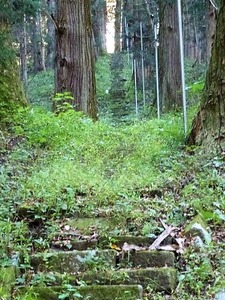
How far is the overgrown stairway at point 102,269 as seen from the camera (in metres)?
2.41

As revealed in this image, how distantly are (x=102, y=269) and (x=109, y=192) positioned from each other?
1153mm

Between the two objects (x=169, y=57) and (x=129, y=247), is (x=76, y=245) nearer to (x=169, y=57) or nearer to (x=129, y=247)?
(x=129, y=247)

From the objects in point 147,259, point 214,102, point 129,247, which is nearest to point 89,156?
point 214,102

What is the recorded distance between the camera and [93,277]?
2.61 m

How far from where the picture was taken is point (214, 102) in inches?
196

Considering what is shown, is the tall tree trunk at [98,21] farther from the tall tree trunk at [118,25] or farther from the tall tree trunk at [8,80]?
the tall tree trunk at [8,80]

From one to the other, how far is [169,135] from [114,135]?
2.66 ft

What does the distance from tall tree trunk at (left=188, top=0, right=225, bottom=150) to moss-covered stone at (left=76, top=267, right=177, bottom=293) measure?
2.39m

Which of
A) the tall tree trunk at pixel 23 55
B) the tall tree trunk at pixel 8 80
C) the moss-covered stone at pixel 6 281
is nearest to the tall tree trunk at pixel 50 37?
the tall tree trunk at pixel 23 55

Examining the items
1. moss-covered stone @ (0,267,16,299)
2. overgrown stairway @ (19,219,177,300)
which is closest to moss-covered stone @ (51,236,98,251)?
overgrown stairway @ (19,219,177,300)

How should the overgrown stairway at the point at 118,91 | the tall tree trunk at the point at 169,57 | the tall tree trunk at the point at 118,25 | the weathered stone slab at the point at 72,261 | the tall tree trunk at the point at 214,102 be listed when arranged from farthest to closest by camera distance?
the tall tree trunk at the point at 118,25 < the overgrown stairway at the point at 118,91 < the tall tree trunk at the point at 169,57 < the tall tree trunk at the point at 214,102 < the weathered stone slab at the point at 72,261

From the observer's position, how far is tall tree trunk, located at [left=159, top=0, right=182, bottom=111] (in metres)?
10.6

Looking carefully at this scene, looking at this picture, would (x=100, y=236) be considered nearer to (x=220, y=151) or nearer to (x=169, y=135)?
(x=220, y=151)

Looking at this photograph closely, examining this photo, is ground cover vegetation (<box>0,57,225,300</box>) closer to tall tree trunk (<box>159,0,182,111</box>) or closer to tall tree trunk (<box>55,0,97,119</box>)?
tall tree trunk (<box>55,0,97,119</box>)
